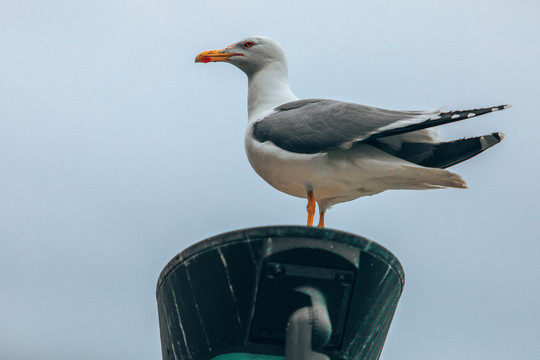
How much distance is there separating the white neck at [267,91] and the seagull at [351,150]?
382 millimetres

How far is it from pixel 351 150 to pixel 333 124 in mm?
204

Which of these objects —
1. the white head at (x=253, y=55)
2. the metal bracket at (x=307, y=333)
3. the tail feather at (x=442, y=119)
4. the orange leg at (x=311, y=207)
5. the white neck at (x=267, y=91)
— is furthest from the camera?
the white head at (x=253, y=55)

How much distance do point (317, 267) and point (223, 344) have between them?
0.45 m

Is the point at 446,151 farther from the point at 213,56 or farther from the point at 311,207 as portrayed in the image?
the point at 213,56

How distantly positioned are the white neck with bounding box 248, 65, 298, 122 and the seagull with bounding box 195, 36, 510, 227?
0.38 m

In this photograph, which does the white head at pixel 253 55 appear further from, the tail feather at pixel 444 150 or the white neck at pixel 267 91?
the tail feather at pixel 444 150

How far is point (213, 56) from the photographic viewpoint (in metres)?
5.71

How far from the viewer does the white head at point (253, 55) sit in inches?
221

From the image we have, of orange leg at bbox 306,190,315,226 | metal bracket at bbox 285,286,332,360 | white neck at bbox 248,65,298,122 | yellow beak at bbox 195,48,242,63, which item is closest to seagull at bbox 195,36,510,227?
orange leg at bbox 306,190,315,226

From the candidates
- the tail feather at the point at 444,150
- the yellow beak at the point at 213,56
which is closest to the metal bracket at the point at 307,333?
the tail feather at the point at 444,150

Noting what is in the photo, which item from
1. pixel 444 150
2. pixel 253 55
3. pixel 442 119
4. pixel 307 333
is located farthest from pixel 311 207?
pixel 307 333

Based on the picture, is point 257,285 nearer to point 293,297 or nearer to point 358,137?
point 293,297

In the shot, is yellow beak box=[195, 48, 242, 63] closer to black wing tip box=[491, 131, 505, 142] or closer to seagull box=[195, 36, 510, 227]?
seagull box=[195, 36, 510, 227]

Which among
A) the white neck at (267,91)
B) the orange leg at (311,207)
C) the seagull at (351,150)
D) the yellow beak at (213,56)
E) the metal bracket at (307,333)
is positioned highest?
the yellow beak at (213,56)
